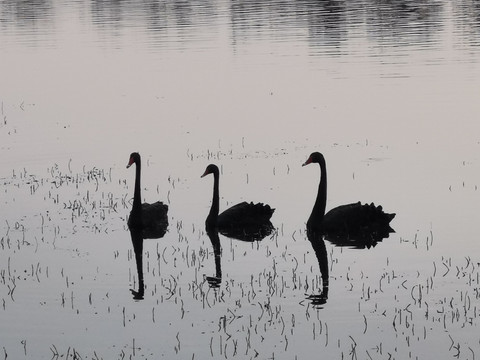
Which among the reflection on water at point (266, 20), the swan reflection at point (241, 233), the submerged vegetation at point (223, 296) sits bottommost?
the submerged vegetation at point (223, 296)

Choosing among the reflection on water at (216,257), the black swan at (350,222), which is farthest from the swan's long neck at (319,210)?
the reflection on water at (216,257)

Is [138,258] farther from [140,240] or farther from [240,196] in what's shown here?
[240,196]

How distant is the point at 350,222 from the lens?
1862 centimetres

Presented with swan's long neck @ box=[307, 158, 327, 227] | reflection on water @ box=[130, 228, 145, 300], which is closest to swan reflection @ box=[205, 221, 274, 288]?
swan's long neck @ box=[307, 158, 327, 227]

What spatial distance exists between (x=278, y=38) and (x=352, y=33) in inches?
189

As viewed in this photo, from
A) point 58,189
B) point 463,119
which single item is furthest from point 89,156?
point 463,119

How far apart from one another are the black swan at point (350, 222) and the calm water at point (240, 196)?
403mm

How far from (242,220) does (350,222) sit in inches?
74.0

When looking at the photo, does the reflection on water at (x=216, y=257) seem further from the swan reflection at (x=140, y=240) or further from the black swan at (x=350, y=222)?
the black swan at (x=350, y=222)

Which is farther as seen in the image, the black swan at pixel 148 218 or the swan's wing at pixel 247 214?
the black swan at pixel 148 218

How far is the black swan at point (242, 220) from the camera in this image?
18.8 metres

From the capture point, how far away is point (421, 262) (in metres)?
16.3

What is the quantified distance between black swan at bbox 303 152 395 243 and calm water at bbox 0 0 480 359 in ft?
1.32

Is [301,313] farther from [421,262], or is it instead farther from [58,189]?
[58,189]
